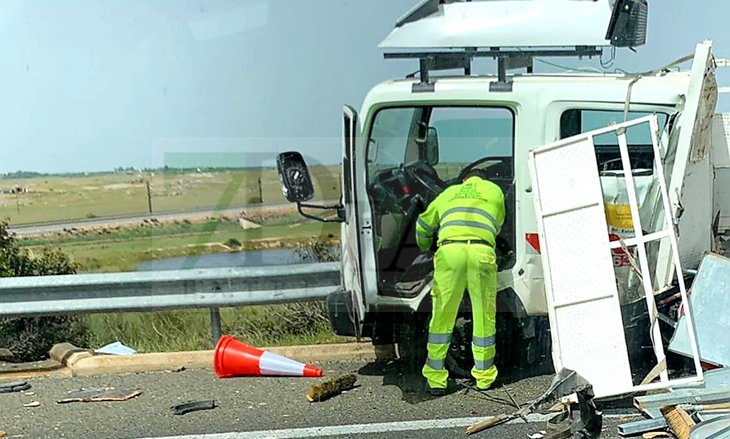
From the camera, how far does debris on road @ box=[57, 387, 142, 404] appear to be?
4957mm

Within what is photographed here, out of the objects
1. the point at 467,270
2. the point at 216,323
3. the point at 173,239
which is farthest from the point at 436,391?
the point at 173,239

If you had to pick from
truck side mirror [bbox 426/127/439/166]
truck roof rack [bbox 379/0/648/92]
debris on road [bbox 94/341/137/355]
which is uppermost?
truck roof rack [bbox 379/0/648/92]

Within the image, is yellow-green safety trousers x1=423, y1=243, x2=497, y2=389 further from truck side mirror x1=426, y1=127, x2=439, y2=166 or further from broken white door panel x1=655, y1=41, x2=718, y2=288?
broken white door panel x1=655, y1=41, x2=718, y2=288

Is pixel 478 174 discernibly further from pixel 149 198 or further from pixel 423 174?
pixel 149 198

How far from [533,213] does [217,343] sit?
2.43m

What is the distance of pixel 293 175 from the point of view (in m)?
4.62

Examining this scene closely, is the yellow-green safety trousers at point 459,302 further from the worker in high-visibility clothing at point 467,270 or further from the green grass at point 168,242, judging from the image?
the green grass at point 168,242

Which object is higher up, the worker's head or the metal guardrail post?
the worker's head

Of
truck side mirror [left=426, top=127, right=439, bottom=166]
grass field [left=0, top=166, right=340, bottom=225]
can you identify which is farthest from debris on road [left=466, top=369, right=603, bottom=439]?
grass field [left=0, top=166, right=340, bottom=225]

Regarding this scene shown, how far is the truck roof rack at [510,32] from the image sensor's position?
477 centimetres

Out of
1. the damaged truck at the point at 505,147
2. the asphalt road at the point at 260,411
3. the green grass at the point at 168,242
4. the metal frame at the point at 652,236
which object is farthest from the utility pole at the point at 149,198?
the metal frame at the point at 652,236

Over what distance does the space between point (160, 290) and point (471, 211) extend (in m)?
2.37

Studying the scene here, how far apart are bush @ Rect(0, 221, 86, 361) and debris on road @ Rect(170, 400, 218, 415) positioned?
2073 mm

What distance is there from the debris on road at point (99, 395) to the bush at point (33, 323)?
134cm
